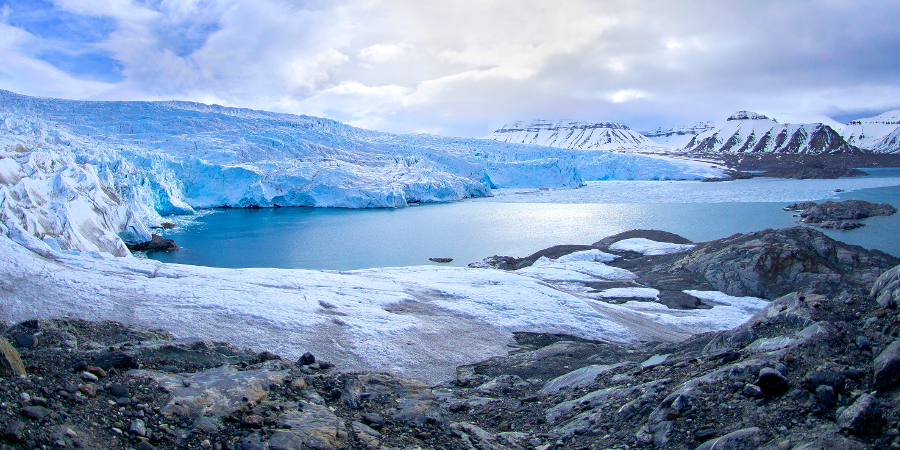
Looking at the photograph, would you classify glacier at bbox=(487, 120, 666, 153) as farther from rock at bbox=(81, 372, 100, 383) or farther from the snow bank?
rock at bbox=(81, 372, 100, 383)

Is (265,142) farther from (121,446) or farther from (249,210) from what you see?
(121,446)

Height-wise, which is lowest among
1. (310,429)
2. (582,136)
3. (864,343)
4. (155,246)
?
(155,246)

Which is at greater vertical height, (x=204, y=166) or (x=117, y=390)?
(x=204, y=166)

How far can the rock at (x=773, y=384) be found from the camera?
290cm

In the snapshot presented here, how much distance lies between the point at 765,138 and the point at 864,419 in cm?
14942

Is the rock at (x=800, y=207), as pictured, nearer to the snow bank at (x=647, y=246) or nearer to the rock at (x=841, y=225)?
the rock at (x=841, y=225)

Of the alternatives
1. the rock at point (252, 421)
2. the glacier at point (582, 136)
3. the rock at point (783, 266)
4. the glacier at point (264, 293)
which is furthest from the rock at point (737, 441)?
the glacier at point (582, 136)

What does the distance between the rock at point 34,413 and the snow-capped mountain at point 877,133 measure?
482ft

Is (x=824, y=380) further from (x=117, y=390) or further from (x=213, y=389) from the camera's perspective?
(x=117, y=390)

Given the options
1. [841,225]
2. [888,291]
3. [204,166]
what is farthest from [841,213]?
[204,166]

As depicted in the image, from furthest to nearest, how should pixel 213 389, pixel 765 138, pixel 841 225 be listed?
pixel 765 138
pixel 841 225
pixel 213 389

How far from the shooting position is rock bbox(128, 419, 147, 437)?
2.62 metres

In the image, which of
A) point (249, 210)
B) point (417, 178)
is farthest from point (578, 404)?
point (417, 178)

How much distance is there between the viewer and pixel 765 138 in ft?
414
